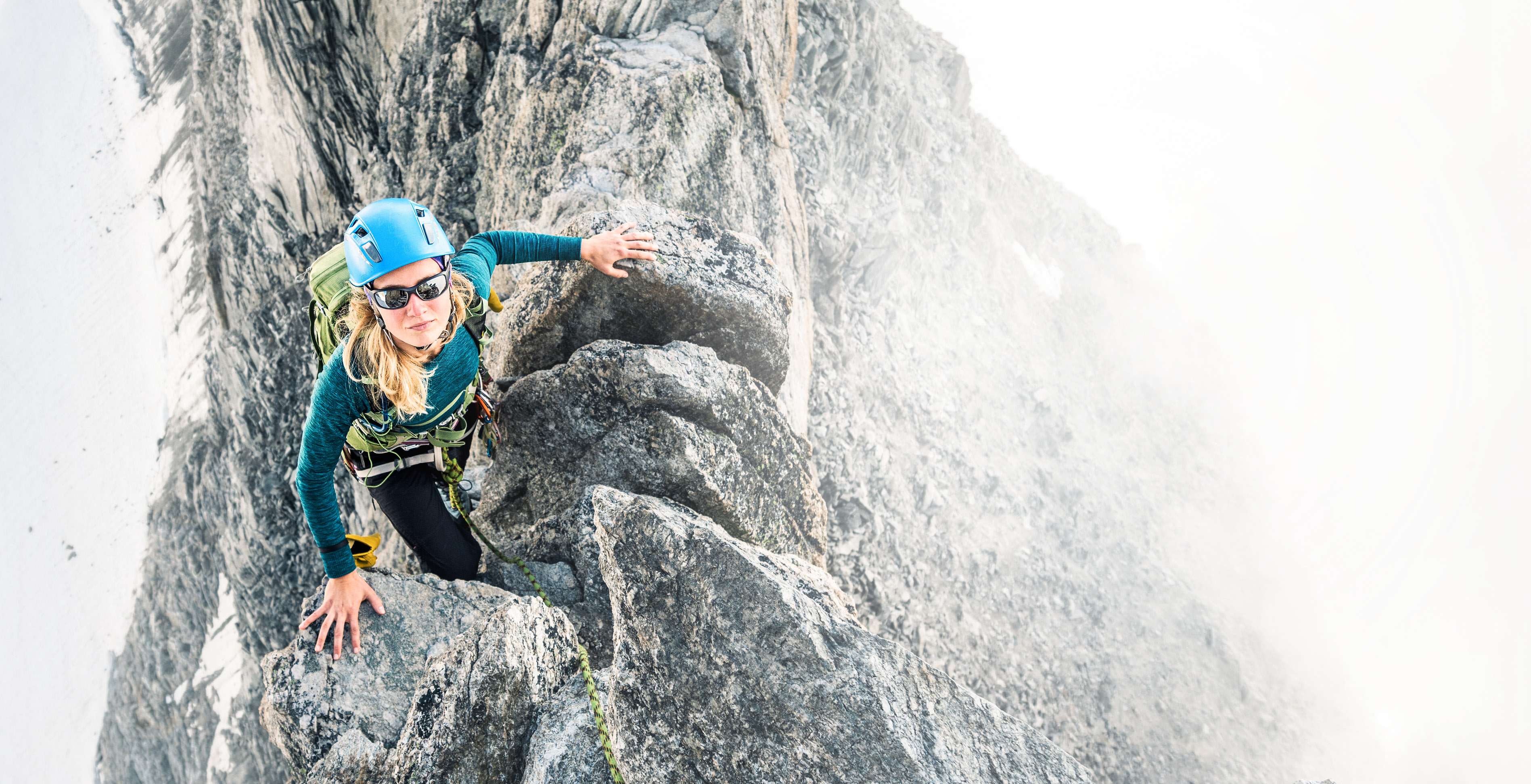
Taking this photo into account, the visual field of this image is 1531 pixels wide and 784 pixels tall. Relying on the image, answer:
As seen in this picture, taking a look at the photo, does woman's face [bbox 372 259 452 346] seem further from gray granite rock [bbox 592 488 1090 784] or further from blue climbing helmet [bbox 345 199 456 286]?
gray granite rock [bbox 592 488 1090 784]

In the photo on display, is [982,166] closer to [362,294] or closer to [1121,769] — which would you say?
[1121,769]

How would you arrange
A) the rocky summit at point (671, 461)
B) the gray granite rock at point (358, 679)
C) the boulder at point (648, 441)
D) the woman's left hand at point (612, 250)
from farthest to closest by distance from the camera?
the boulder at point (648, 441)
the woman's left hand at point (612, 250)
the gray granite rock at point (358, 679)
the rocky summit at point (671, 461)

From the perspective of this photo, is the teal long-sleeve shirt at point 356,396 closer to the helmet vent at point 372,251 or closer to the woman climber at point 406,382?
the woman climber at point 406,382

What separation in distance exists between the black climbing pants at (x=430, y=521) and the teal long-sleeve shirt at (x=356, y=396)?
820mm

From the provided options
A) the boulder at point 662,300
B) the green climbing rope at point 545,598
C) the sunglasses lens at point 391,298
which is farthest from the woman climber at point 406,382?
the boulder at point 662,300

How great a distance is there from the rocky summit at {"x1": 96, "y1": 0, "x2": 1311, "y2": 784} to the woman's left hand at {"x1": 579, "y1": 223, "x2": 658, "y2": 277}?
0.31 m

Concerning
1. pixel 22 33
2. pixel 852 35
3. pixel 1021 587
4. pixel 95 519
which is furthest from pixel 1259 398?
pixel 22 33

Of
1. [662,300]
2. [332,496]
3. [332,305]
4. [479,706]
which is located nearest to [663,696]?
[479,706]

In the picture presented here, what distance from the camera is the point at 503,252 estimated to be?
17.5 ft

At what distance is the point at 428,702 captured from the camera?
423 centimetres

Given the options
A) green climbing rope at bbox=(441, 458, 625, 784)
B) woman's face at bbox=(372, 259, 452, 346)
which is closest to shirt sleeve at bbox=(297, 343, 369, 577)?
woman's face at bbox=(372, 259, 452, 346)

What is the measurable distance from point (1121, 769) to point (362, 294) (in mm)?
18480

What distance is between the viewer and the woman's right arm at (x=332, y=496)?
3908mm

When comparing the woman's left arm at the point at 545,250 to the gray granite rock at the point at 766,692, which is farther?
the woman's left arm at the point at 545,250
